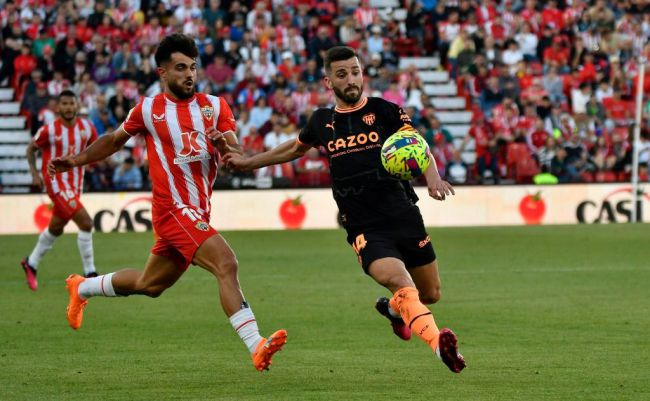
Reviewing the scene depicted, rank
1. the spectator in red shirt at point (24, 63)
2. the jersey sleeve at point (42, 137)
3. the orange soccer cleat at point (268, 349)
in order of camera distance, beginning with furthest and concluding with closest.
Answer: the spectator in red shirt at point (24, 63) → the jersey sleeve at point (42, 137) → the orange soccer cleat at point (268, 349)

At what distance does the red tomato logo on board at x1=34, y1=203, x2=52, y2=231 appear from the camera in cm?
2441

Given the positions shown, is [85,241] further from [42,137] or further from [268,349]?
[268,349]

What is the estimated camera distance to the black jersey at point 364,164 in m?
8.80

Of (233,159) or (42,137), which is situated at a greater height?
(233,159)

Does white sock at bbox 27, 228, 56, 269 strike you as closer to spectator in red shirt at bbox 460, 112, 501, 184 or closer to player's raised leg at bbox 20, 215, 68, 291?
player's raised leg at bbox 20, 215, 68, 291

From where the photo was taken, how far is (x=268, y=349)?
26.4 feet

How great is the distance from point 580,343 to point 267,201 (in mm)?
15401

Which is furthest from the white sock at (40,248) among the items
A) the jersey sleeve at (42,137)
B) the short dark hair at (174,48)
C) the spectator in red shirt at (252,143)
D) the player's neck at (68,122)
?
the spectator in red shirt at (252,143)

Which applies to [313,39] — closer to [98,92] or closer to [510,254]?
[98,92]

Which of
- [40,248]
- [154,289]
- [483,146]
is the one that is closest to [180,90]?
[154,289]

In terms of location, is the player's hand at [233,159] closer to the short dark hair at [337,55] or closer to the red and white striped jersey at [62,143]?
the short dark hair at [337,55]

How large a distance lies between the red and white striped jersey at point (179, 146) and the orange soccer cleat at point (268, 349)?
1.30m

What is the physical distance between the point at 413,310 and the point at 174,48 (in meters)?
2.51

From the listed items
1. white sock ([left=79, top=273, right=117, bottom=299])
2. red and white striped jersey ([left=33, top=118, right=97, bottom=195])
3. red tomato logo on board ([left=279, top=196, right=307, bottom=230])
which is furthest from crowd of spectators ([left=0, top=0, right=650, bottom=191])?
white sock ([left=79, top=273, right=117, bottom=299])
